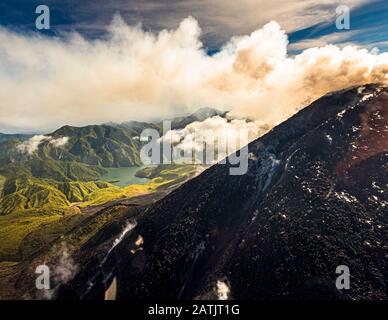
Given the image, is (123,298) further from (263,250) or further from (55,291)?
(263,250)

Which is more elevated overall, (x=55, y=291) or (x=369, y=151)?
(x=369, y=151)

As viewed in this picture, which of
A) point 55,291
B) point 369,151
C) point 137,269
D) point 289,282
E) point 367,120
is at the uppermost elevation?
point 367,120
